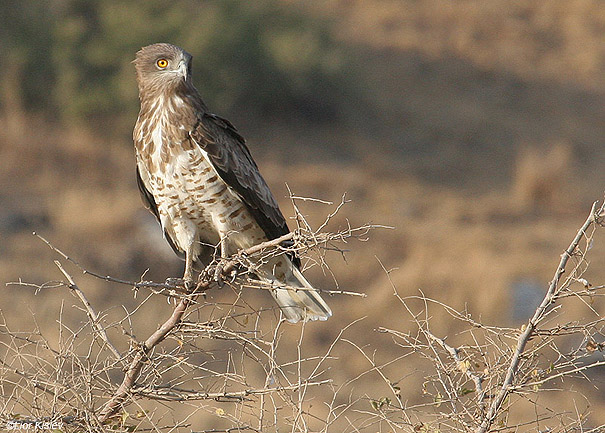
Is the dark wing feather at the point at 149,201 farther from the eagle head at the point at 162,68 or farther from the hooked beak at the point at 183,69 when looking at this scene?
the hooked beak at the point at 183,69

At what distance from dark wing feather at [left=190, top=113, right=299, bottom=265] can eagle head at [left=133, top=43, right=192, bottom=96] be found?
26 cm

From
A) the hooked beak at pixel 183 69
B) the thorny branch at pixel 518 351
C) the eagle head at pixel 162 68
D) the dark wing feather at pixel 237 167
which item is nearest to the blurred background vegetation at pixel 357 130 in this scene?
the dark wing feather at pixel 237 167

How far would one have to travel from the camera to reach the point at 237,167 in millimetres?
5414

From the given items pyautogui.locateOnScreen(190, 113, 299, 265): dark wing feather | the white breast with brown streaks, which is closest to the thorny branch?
the white breast with brown streaks

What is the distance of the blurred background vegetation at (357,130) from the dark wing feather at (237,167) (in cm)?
615

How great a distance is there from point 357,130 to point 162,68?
17.3 m

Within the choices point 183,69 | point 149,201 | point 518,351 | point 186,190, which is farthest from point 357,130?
point 518,351

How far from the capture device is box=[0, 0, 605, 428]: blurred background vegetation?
13852 mm

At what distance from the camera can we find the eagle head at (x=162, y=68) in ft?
17.8

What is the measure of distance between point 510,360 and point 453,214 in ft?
47.9

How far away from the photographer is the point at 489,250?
50.2 feet

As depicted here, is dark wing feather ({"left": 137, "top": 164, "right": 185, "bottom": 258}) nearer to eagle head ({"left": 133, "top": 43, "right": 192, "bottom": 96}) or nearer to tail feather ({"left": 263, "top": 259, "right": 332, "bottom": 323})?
eagle head ({"left": 133, "top": 43, "right": 192, "bottom": 96})

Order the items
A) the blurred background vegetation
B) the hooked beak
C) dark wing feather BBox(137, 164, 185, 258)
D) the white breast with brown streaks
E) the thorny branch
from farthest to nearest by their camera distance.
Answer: the blurred background vegetation → dark wing feather BBox(137, 164, 185, 258) → the hooked beak → the white breast with brown streaks → the thorny branch

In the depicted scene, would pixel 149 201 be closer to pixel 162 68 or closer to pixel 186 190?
pixel 186 190
